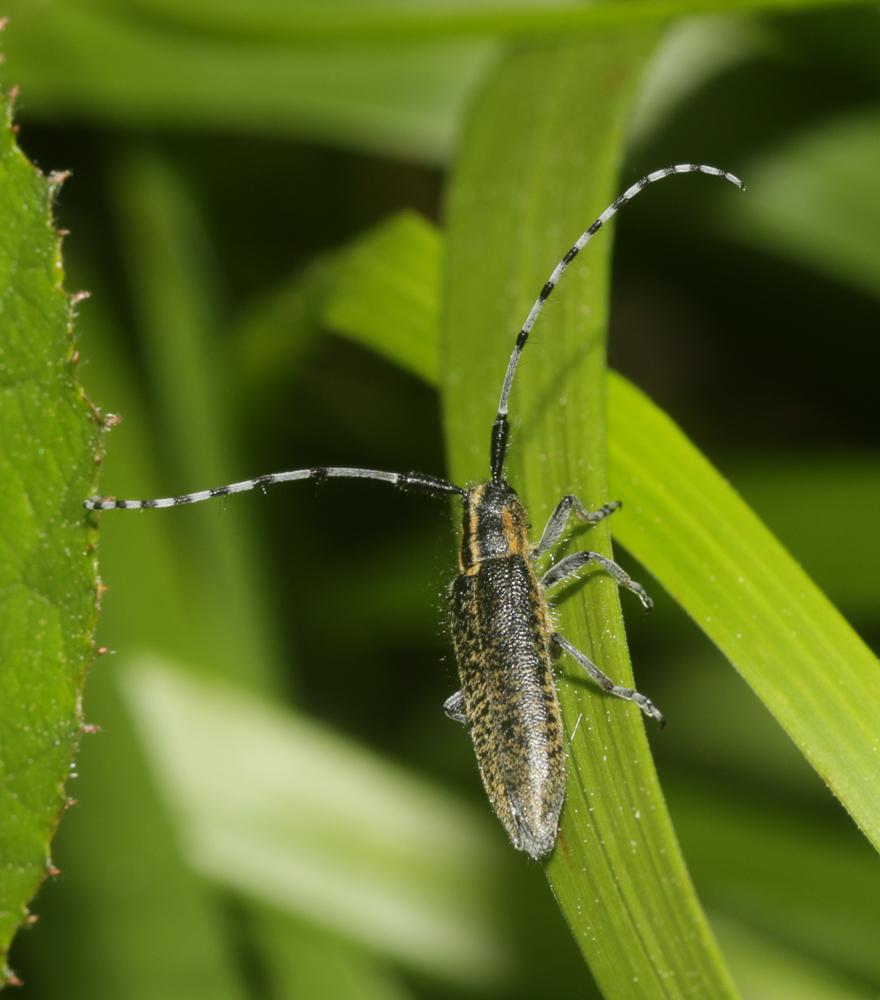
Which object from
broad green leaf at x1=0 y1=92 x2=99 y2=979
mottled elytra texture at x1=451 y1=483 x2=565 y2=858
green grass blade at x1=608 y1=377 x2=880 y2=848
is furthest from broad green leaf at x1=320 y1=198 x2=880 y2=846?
broad green leaf at x1=0 y1=92 x2=99 y2=979

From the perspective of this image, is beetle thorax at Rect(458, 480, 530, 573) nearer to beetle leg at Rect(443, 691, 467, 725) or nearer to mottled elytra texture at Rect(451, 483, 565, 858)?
mottled elytra texture at Rect(451, 483, 565, 858)

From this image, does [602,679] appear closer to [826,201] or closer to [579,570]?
[579,570]

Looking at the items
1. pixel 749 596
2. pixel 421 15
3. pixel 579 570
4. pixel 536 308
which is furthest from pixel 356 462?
pixel 749 596

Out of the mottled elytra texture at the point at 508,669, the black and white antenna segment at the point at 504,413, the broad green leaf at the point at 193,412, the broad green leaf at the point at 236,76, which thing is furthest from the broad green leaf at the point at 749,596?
the broad green leaf at the point at 236,76

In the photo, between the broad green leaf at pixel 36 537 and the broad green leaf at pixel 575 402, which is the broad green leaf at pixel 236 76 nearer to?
the broad green leaf at pixel 575 402

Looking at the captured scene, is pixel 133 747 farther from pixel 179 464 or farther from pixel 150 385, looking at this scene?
pixel 150 385

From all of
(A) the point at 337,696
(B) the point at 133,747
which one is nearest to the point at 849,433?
(A) the point at 337,696
